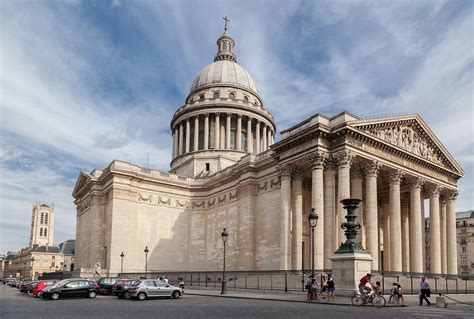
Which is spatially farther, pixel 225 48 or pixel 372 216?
pixel 225 48

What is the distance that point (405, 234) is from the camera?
5009 cm

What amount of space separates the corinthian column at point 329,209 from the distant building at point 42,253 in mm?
96019

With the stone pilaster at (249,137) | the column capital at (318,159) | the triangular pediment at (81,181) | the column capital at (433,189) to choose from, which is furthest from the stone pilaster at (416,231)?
the triangular pediment at (81,181)

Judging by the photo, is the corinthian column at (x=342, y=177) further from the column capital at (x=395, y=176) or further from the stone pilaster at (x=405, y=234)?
the stone pilaster at (x=405, y=234)

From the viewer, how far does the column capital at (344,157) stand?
129 ft

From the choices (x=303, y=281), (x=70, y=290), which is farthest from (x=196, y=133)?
(x=70, y=290)

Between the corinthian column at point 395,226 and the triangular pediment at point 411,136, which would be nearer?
the corinthian column at point 395,226

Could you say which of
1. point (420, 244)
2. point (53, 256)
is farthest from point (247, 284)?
point (53, 256)

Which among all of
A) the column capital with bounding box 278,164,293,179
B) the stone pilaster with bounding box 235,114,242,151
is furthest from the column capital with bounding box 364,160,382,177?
the stone pilaster with bounding box 235,114,242,151

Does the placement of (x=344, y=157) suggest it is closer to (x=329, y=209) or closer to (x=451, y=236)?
(x=329, y=209)

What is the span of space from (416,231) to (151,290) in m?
27.1

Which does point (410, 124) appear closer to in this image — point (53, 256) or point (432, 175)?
point (432, 175)

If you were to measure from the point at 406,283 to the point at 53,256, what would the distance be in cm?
13295

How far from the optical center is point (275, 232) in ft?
154
